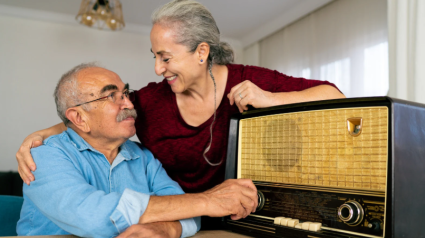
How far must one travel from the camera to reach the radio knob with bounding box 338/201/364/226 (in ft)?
2.53

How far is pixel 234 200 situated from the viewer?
1002 millimetres

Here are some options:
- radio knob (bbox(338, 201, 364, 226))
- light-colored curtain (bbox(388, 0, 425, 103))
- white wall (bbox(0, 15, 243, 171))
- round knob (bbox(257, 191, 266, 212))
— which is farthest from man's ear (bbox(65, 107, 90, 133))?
white wall (bbox(0, 15, 243, 171))

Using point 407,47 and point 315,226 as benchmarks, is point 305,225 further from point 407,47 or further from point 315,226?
point 407,47

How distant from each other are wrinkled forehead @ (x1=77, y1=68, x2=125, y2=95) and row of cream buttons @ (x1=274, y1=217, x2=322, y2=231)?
0.72 metres

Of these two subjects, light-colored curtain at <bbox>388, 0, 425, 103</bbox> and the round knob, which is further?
light-colored curtain at <bbox>388, 0, 425, 103</bbox>

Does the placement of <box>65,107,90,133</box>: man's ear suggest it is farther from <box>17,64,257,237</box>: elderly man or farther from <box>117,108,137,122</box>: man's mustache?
<box>117,108,137,122</box>: man's mustache

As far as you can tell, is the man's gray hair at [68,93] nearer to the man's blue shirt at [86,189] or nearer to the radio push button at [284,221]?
the man's blue shirt at [86,189]

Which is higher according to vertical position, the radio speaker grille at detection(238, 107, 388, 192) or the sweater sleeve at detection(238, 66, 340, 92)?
the sweater sleeve at detection(238, 66, 340, 92)

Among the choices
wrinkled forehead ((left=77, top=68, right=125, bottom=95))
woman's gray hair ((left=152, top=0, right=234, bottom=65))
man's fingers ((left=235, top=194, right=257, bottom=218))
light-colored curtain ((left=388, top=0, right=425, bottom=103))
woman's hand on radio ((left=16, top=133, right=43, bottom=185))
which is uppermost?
light-colored curtain ((left=388, top=0, right=425, bottom=103))

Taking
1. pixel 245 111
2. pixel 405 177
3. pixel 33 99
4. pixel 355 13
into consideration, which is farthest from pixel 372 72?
pixel 33 99

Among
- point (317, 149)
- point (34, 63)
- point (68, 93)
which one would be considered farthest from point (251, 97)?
point (34, 63)

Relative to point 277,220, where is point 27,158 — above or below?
above

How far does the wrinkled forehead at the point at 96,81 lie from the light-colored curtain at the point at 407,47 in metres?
1.88

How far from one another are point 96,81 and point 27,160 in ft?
1.20
